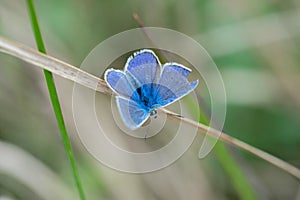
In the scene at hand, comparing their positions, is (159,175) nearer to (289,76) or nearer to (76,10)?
(289,76)

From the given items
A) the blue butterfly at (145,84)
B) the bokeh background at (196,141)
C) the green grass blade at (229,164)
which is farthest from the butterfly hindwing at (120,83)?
the bokeh background at (196,141)

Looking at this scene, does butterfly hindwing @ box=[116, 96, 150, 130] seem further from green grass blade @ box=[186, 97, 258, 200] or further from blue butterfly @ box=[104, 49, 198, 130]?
green grass blade @ box=[186, 97, 258, 200]

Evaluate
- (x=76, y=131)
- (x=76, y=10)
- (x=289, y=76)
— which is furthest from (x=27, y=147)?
(x=289, y=76)

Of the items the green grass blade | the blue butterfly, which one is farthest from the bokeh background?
the blue butterfly

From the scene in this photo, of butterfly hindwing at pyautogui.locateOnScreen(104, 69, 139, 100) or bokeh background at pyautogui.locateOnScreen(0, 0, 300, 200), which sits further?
bokeh background at pyautogui.locateOnScreen(0, 0, 300, 200)

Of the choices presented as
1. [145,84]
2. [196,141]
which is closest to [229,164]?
[145,84]

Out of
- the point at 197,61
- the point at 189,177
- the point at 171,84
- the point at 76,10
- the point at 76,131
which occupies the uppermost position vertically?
the point at 76,10
